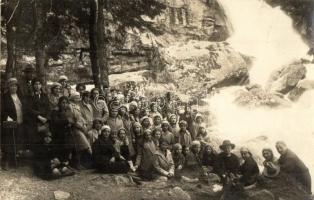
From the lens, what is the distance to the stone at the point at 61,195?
399 centimetres

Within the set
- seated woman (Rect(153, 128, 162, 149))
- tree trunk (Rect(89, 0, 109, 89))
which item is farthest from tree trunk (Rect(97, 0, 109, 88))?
seated woman (Rect(153, 128, 162, 149))

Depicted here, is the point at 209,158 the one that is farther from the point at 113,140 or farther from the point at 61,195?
the point at 61,195

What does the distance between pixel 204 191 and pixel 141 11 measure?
1.88m

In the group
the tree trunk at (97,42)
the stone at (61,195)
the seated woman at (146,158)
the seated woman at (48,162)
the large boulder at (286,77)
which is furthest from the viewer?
the large boulder at (286,77)

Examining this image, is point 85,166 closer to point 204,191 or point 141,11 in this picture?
point 204,191

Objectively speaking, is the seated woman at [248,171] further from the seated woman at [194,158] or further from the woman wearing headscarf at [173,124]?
the woman wearing headscarf at [173,124]

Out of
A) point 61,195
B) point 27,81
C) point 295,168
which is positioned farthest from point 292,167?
point 27,81

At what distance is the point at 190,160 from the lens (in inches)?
170

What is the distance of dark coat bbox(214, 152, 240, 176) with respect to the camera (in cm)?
430

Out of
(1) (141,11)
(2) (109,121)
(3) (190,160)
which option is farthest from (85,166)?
(1) (141,11)

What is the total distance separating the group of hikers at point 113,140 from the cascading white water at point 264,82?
0.50 feet

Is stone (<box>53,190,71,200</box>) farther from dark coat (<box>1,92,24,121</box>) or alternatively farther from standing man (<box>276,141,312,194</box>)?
standing man (<box>276,141,312,194</box>)

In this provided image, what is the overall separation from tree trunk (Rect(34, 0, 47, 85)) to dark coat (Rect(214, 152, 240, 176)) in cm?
183

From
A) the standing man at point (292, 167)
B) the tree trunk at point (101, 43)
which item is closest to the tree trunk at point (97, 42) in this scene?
the tree trunk at point (101, 43)
